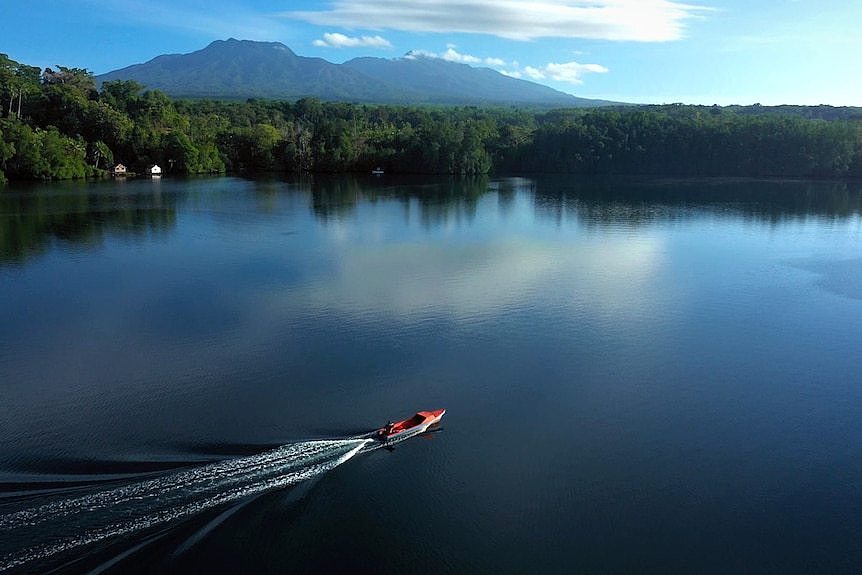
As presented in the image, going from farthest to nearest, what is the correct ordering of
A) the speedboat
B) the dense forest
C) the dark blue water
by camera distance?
the dense forest → the speedboat → the dark blue water

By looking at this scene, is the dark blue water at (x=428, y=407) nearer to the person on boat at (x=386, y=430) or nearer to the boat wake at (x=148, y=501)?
the boat wake at (x=148, y=501)

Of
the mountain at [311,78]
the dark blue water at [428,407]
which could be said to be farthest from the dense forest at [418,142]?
the mountain at [311,78]

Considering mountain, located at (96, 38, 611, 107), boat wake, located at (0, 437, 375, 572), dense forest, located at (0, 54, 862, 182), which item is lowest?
boat wake, located at (0, 437, 375, 572)

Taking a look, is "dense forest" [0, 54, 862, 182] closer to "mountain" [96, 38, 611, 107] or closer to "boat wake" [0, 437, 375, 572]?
"boat wake" [0, 437, 375, 572]

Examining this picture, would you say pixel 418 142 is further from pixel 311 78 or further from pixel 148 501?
pixel 311 78

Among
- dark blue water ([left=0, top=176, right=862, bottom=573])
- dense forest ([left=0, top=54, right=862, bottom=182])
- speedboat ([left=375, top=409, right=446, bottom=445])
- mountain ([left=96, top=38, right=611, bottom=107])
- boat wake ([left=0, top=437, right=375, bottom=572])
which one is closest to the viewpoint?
boat wake ([left=0, top=437, right=375, bottom=572])

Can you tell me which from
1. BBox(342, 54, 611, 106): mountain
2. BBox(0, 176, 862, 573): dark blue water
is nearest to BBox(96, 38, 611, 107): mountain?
BBox(342, 54, 611, 106): mountain

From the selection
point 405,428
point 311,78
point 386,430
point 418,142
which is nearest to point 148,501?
point 386,430
